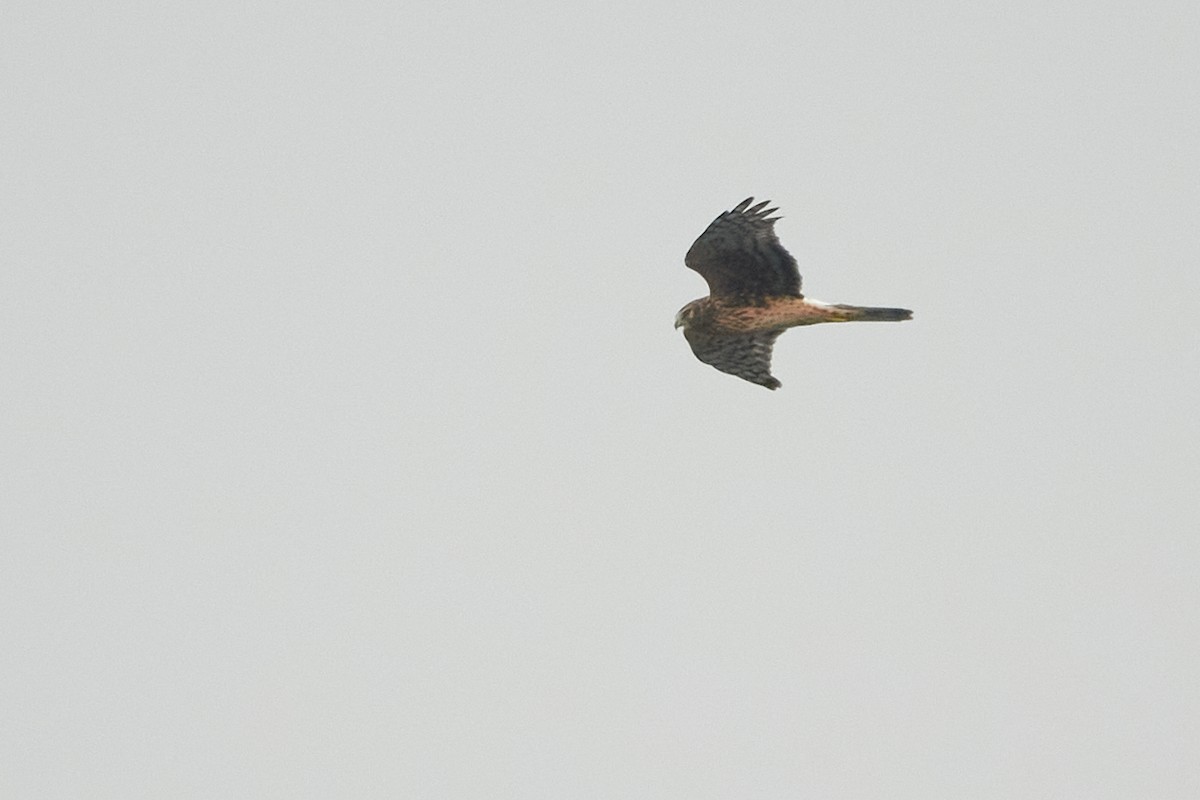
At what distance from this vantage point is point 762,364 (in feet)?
65.1

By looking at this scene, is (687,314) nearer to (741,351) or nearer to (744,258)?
(741,351)

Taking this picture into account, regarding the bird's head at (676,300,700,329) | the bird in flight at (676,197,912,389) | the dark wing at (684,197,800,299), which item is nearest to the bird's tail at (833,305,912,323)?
the bird in flight at (676,197,912,389)

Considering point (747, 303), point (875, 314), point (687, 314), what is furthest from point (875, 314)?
point (687, 314)

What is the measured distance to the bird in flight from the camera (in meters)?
18.5

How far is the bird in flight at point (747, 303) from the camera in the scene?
18.5 metres

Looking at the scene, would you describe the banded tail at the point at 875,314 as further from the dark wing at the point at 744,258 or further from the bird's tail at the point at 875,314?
the dark wing at the point at 744,258

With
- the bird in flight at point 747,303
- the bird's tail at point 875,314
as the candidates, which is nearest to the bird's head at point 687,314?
the bird in flight at point 747,303

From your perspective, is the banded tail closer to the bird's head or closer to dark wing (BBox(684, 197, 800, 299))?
dark wing (BBox(684, 197, 800, 299))

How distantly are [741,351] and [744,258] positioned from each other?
1.52 m

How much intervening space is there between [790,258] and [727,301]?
1031 millimetres

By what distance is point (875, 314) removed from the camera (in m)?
18.8

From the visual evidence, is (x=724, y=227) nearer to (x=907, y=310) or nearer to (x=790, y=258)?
(x=790, y=258)

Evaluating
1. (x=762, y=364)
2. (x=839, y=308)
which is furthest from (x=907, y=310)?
(x=762, y=364)

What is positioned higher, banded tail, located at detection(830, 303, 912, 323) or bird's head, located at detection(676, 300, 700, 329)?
bird's head, located at detection(676, 300, 700, 329)
